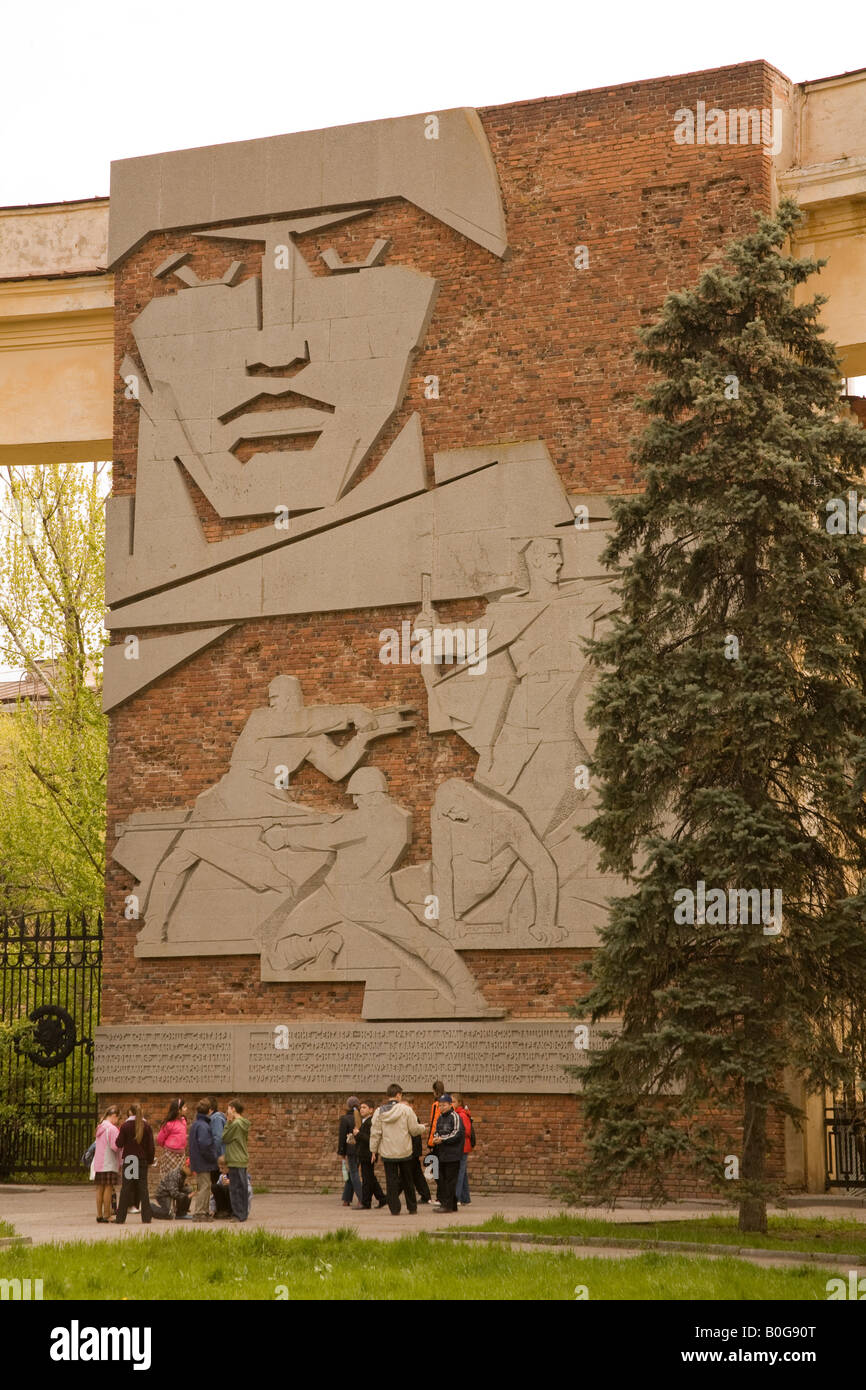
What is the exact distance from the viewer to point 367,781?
58.6 feet

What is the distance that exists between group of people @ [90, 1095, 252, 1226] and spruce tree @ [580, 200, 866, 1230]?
13.1ft

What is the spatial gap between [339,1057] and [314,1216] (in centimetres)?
248

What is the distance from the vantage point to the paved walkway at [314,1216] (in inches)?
540

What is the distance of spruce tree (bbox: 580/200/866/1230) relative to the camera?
40.7 feet

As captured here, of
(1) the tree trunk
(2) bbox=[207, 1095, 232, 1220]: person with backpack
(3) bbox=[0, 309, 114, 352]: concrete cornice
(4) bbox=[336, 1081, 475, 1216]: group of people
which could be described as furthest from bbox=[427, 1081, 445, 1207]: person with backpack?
(3) bbox=[0, 309, 114, 352]: concrete cornice

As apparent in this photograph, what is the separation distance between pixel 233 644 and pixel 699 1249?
30.6ft

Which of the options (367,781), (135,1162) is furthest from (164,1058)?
(367,781)

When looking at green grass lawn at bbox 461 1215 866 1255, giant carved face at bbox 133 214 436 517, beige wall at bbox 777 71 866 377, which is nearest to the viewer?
green grass lawn at bbox 461 1215 866 1255

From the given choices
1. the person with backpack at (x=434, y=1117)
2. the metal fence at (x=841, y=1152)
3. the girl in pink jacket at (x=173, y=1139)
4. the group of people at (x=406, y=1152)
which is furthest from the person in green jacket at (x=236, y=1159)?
the metal fence at (x=841, y=1152)

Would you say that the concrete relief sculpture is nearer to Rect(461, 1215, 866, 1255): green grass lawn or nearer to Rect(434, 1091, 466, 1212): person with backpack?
Rect(434, 1091, 466, 1212): person with backpack

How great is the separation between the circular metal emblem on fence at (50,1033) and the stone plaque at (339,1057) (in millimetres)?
1332

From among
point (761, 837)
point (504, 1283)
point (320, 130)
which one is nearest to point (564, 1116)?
point (761, 837)

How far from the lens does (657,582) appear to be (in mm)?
13578

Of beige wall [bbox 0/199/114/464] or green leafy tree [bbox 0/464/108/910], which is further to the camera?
green leafy tree [bbox 0/464/108/910]
